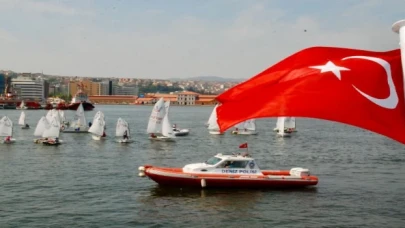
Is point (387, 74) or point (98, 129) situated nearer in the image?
point (387, 74)

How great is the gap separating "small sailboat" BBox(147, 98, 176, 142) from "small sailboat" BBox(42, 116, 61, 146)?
41.2 feet

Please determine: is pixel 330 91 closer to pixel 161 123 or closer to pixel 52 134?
pixel 52 134

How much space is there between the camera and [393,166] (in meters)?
51.4

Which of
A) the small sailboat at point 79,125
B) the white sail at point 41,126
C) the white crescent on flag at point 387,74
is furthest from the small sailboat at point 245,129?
the white crescent on flag at point 387,74

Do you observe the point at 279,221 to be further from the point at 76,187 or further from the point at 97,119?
the point at 97,119

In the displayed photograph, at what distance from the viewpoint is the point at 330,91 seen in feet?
37.4

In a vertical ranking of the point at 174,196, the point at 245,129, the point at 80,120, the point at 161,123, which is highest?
the point at 161,123

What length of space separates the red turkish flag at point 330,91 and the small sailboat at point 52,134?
5804 cm

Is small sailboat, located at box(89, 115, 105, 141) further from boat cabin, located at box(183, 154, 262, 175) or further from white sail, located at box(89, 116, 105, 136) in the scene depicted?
boat cabin, located at box(183, 154, 262, 175)

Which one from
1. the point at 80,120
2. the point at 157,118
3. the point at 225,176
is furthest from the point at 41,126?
the point at 225,176

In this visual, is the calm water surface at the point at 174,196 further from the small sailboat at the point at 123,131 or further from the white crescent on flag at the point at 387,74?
Result: the white crescent on flag at the point at 387,74

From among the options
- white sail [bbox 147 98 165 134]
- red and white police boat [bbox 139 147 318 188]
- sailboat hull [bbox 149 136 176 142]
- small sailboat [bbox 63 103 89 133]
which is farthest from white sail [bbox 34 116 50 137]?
red and white police boat [bbox 139 147 318 188]

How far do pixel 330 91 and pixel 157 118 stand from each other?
212 feet

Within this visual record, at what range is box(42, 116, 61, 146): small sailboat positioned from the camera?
6719 centimetres
